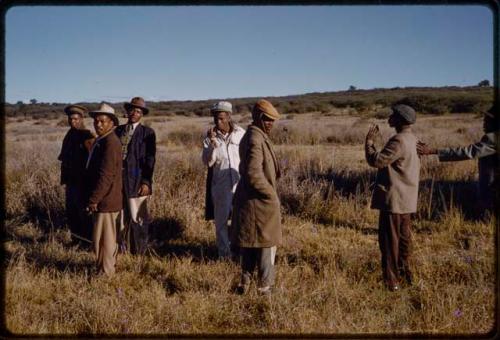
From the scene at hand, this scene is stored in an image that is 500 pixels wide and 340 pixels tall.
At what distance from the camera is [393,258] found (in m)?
4.45

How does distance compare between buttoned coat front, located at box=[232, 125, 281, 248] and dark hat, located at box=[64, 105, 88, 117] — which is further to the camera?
dark hat, located at box=[64, 105, 88, 117]

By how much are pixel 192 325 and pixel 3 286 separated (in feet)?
6.00

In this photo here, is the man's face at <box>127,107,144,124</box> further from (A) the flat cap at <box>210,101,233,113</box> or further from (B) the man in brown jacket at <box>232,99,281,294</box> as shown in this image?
(B) the man in brown jacket at <box>232,99,281,294</box>

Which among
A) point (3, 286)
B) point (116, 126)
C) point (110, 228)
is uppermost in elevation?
point (116, 126)

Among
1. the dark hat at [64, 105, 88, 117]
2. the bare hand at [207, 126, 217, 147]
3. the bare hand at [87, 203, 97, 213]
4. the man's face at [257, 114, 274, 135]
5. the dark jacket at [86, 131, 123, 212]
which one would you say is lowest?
the bare hand at [87, 203, 97, 213]

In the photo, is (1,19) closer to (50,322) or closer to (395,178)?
(50,322)

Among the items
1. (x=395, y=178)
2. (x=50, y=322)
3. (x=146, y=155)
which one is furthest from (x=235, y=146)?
(x=50, y=322)

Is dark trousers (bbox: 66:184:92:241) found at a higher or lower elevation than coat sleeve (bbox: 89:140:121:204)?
lower

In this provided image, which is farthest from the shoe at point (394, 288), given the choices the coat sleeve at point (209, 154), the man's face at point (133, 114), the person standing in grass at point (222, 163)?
the man's face at point (133, 114)

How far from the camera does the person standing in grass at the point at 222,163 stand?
17.0 feet

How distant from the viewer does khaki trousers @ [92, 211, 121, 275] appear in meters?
4.66

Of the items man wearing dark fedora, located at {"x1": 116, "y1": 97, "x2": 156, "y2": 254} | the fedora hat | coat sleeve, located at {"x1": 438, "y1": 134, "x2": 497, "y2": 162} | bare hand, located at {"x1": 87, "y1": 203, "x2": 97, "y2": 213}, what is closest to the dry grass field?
man wearing dark fedora, located at {"x1": 116, "y1": 97, "x2": 156, "y2": 254}

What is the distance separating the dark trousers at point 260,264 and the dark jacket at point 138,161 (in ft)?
5.64

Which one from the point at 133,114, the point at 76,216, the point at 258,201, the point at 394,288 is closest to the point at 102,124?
the point at 133,114
